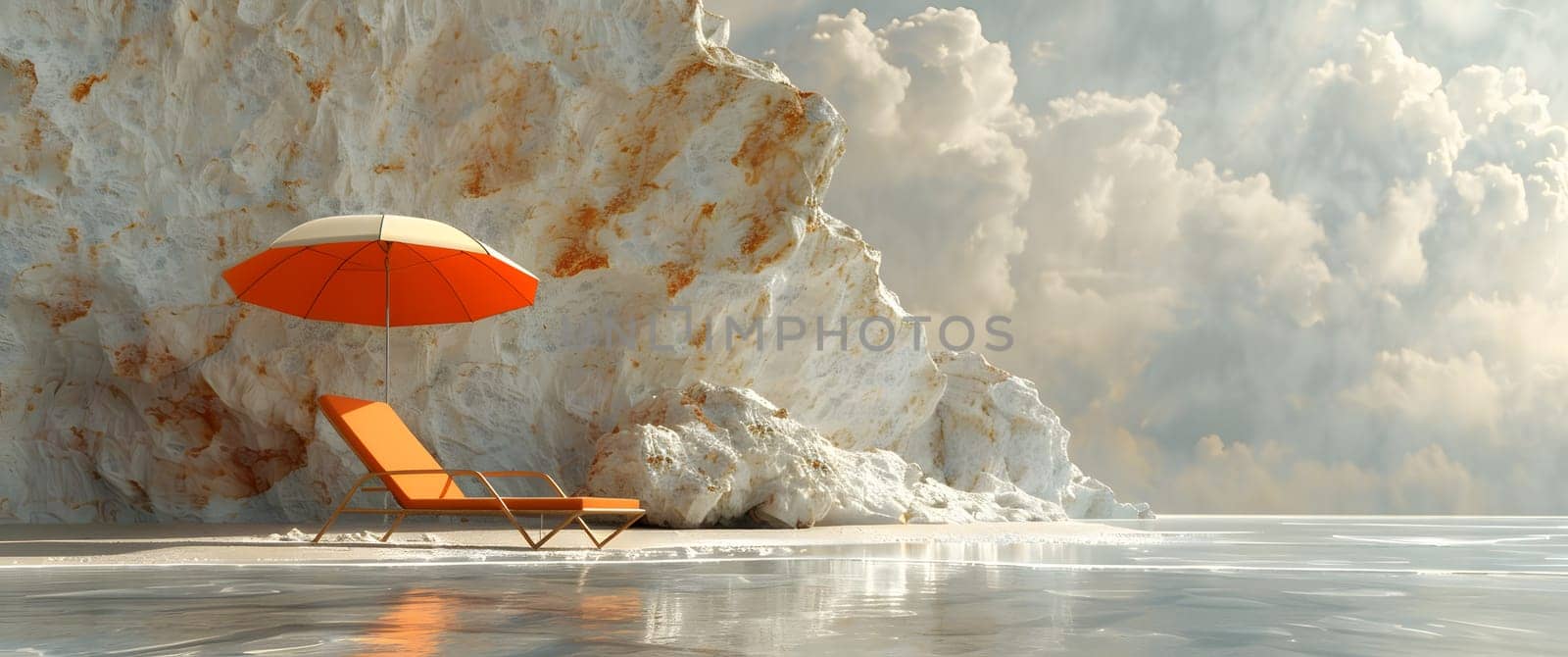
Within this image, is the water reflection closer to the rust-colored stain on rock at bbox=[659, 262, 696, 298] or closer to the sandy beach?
the sandy beach

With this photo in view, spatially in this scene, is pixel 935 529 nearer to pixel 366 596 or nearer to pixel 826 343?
pixel 826 343

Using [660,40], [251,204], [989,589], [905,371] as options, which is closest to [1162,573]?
[989,589]

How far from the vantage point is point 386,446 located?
354 inches

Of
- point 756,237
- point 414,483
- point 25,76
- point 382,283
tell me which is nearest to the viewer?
point 414,483

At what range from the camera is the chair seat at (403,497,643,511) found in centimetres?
773

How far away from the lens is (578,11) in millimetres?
13258

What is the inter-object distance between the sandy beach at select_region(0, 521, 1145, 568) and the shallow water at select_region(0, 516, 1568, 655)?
0.51m

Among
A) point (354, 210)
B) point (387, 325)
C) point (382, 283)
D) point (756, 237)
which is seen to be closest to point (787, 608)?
point (387, 325)

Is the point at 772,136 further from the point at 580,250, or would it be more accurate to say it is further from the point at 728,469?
the point at 728,469

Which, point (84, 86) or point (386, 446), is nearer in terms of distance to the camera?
point (386, 446)

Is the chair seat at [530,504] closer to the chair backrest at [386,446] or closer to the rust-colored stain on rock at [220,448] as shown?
the chair backrest at [386,446]

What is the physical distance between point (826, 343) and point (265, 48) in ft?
25.2

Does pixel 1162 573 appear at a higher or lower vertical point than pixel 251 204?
lower

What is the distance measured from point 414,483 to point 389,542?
2.09 ft
